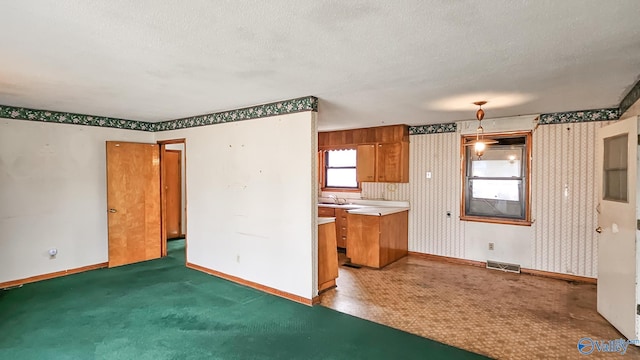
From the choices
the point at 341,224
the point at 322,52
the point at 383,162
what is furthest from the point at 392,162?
the point at 322,52

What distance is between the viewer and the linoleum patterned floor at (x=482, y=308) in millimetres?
3062

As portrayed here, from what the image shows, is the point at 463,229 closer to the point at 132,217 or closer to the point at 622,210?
the point at 622,210

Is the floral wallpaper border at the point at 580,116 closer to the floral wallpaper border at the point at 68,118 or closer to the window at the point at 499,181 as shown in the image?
the window at the point at 499,181

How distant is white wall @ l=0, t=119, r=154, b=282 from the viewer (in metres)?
4.59

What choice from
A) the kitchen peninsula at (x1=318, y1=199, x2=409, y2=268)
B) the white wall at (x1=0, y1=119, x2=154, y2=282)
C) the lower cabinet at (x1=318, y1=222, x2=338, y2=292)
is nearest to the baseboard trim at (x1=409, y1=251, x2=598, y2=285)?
the kitchen peninsula at (x1=318, y1=199, x2=409, y2=268)

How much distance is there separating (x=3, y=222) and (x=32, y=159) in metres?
0.89

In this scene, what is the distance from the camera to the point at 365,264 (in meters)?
5.56

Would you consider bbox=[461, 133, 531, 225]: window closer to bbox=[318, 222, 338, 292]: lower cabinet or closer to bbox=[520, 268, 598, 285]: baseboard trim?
bbox=[520, 268, 598, 285]: baseboard trim

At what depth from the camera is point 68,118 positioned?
16.7 ft

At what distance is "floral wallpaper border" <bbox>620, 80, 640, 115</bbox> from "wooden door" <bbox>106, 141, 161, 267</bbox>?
6545mm

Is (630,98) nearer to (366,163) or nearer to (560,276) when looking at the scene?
(560,276)

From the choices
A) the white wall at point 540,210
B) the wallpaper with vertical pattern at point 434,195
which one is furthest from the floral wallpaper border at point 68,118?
the white wall at point 540,210

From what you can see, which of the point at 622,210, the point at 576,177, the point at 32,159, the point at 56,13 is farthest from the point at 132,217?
the point at 576,177

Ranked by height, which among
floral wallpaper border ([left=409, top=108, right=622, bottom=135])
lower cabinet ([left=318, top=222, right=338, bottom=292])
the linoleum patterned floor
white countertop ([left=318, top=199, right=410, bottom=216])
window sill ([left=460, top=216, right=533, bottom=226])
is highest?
floral wallpaper border ([left=409, top=108, right=622, bottom=135])
